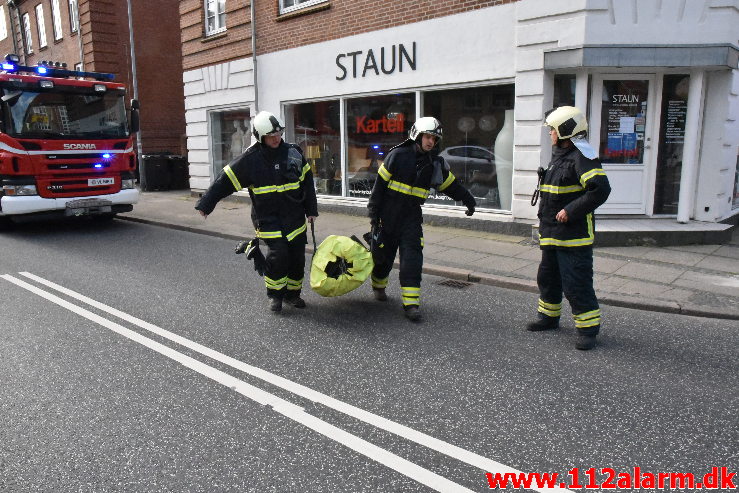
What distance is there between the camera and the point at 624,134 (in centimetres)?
884

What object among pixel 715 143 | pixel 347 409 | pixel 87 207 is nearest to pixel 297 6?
pixel 87 207

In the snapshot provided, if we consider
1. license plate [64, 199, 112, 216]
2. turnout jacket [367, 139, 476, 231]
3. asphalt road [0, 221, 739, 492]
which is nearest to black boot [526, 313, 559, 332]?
asphalt road [0, 221, 739, 492]

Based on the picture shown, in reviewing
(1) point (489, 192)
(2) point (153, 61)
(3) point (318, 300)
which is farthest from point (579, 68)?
(2) point (153, 61)

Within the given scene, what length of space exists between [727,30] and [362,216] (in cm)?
687

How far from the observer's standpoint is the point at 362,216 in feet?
38.4

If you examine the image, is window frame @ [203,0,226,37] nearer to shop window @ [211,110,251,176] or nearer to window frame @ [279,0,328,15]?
shop window @ [211,110,251,176]

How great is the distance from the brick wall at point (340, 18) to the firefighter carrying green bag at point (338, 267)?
5.68m

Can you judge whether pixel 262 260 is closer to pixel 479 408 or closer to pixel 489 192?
pixel 479 408

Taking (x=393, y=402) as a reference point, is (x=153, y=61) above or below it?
above

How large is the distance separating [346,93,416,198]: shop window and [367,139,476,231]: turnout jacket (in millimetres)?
5225

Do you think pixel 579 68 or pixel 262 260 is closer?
pixel 262 260

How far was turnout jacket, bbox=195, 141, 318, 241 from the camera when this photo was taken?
5.46 m

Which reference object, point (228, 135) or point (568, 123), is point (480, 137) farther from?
point (228, 135)

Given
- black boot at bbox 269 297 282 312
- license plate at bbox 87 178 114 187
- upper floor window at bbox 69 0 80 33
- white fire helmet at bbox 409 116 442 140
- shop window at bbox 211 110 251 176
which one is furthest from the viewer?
upper floor window at bbox 69 0 80 33
